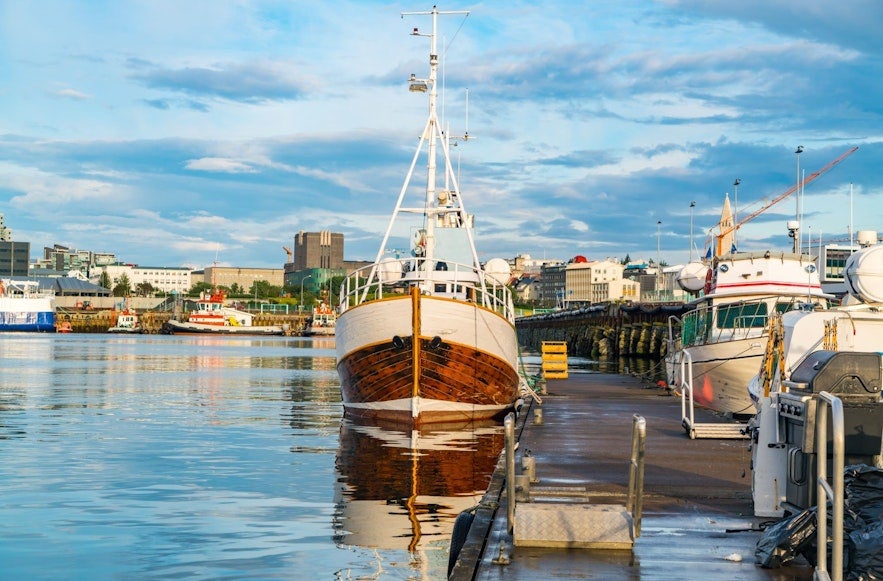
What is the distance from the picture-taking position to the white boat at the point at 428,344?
2903cm

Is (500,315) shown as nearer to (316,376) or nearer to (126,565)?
(126,565)

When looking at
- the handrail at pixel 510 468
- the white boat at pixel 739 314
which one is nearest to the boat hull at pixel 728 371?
the white boat at pixel 739 314

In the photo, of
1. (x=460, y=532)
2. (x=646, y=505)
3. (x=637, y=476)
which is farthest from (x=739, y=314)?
(x=637, y=476)

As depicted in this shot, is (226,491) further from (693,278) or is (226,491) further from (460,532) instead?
(693,278)

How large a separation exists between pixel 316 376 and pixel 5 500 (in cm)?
4667

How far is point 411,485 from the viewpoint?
2056 cm

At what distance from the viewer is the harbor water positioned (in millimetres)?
13953

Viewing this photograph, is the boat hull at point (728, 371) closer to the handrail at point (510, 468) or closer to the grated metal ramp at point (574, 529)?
the handrail at point (510, 468)

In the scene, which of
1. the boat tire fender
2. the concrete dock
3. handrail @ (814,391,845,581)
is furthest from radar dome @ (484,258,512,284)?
Answer: handrail @ (814,391,845,581)

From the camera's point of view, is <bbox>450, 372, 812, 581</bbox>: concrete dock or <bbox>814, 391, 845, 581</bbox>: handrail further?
<bbox>450, 372, 812, 581</bbox>: concrete dock

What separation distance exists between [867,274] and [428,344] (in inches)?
468

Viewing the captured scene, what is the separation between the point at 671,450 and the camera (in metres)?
18.0

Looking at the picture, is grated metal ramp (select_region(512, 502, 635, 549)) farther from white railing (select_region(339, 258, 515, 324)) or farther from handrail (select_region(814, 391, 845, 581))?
white railing (select_region(339, 258, 515, 324))

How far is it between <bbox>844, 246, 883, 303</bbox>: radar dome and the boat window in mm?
8099
